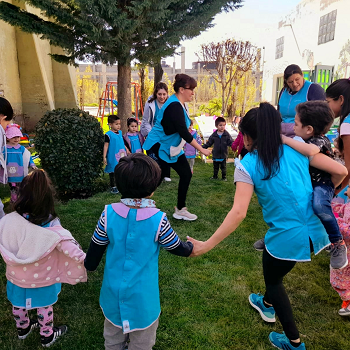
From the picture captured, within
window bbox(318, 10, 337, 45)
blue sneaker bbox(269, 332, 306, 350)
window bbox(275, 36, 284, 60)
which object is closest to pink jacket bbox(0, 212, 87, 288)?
blue sneaker bbox(269, 332, 306, 350)

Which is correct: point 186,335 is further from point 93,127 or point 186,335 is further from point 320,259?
point 93,127

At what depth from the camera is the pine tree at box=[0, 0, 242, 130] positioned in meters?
7.18

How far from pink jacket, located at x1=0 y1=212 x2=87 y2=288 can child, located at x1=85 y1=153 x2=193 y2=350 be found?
0.48 meters

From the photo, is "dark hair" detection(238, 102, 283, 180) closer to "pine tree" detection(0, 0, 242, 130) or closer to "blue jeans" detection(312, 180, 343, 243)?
"blue jeans" detection(312, 180, 343, 243)

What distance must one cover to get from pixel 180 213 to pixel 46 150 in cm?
243

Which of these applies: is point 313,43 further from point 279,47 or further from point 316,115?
point 316,115

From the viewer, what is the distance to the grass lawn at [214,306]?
227 cm

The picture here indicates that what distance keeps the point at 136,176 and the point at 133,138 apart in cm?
493

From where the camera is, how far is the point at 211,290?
2.89 m

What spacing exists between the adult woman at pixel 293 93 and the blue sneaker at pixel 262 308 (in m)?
2.06

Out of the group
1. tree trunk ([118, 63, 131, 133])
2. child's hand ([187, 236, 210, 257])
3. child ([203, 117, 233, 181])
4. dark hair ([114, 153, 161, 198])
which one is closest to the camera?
dark hair ([114, 153, 161, 198])

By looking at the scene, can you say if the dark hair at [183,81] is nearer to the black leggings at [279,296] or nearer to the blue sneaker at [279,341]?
the black leggings at [279,296]

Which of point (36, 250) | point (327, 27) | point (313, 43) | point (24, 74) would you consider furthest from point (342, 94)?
point (313, 43)

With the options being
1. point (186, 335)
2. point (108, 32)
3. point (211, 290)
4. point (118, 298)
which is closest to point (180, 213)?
point (211, 290)
